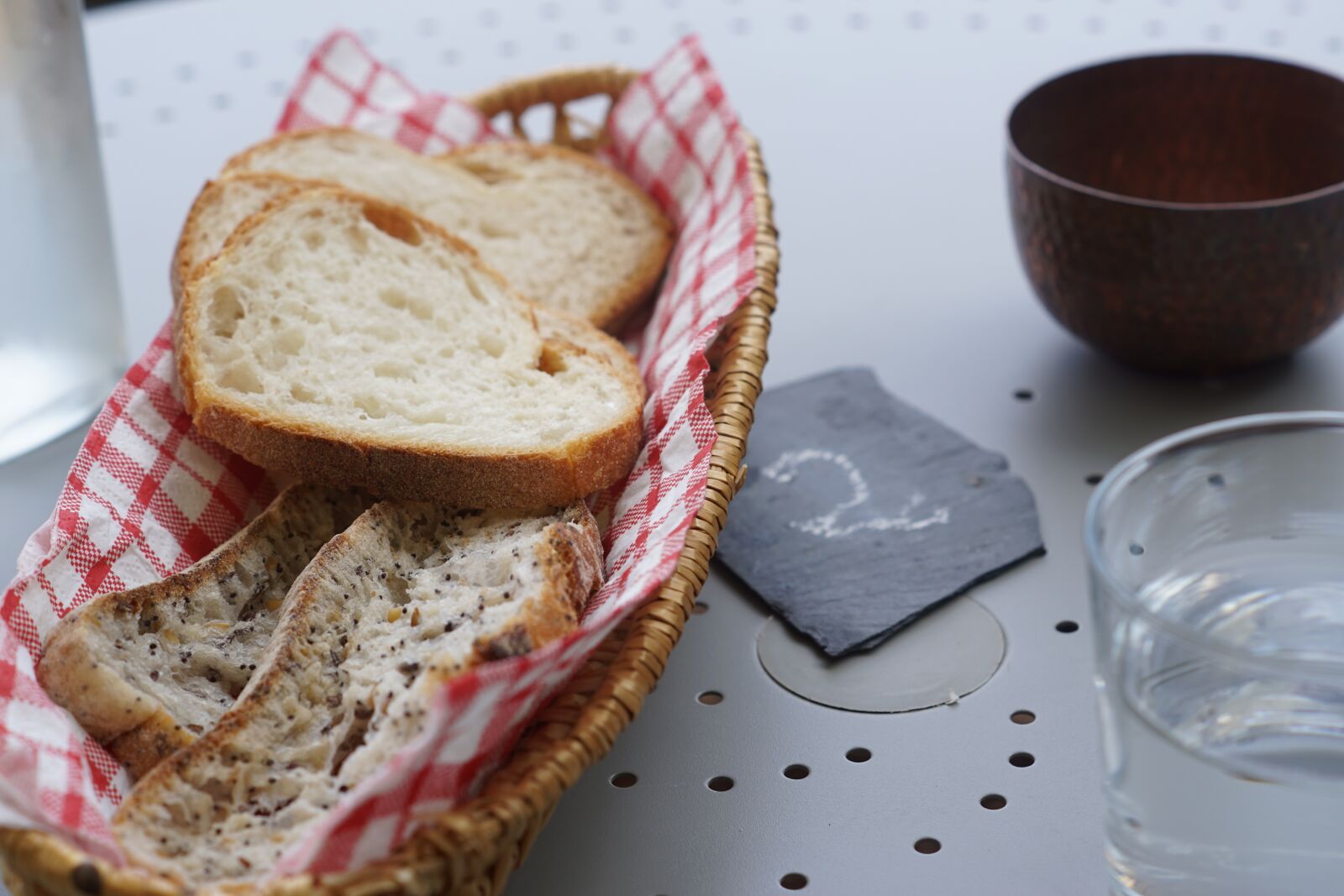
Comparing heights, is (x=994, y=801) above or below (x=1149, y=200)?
below

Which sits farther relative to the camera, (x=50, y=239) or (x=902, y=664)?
(x=50, y=239)

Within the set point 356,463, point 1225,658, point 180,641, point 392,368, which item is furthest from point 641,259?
point 1225,658

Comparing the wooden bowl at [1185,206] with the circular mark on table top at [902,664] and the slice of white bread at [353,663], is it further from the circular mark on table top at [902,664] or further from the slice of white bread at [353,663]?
the slice of white bread at [353,663]

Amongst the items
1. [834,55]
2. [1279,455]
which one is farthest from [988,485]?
Answer: [834,55]

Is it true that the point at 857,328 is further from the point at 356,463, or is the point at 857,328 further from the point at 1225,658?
the point at 1225,658

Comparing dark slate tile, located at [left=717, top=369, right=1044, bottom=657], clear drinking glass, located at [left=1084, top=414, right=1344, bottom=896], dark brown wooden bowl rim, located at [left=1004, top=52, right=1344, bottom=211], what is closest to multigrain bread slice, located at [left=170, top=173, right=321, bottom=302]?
dark slate tile, located at [left=717, top=369, right=1044, bottom=657]

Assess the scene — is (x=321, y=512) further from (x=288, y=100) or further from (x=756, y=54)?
(x=756, y=54)

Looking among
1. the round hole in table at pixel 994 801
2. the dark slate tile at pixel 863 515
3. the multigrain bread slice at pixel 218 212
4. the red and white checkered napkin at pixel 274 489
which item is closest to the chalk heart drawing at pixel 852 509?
the dark slate tile at pixel 863 515
